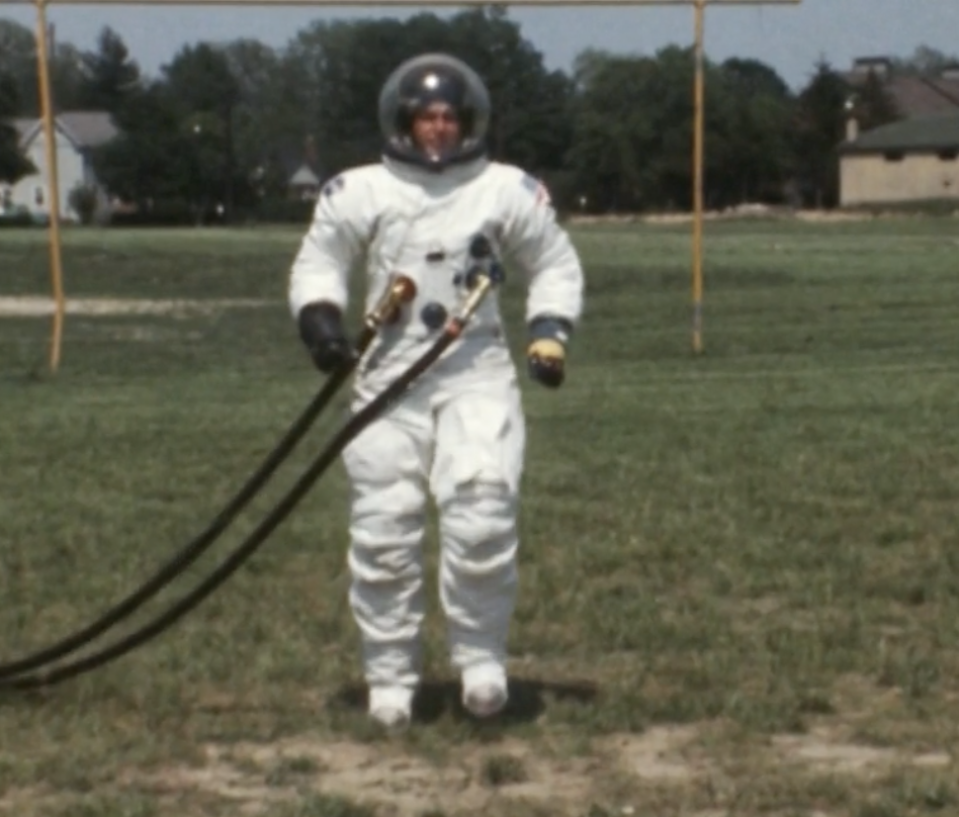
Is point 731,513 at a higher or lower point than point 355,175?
lower

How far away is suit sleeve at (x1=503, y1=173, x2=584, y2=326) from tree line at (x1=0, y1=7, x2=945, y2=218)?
34.7ft

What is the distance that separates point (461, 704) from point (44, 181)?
41852 millimetres

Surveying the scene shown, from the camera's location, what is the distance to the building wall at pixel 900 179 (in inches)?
3317

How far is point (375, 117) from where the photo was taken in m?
19.3

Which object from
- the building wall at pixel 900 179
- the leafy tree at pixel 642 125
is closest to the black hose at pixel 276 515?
the leafy tree at pixel 642 125

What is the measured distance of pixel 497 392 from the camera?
243 inches

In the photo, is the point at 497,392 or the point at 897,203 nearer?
the point at 497,392

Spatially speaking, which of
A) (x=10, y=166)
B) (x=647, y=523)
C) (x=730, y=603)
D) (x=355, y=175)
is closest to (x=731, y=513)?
(x=647, y=523)

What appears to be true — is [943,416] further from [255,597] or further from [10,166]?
[10,166]

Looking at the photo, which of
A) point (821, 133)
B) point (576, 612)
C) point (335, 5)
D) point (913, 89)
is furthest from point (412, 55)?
point (913, 89)

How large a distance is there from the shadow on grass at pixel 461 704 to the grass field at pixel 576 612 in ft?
0.06

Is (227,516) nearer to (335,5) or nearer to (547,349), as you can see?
(547,349)

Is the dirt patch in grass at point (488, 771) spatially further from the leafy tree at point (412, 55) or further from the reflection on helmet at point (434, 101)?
the leafy tree at point (412, 55)

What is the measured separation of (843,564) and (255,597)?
192 centimetres
